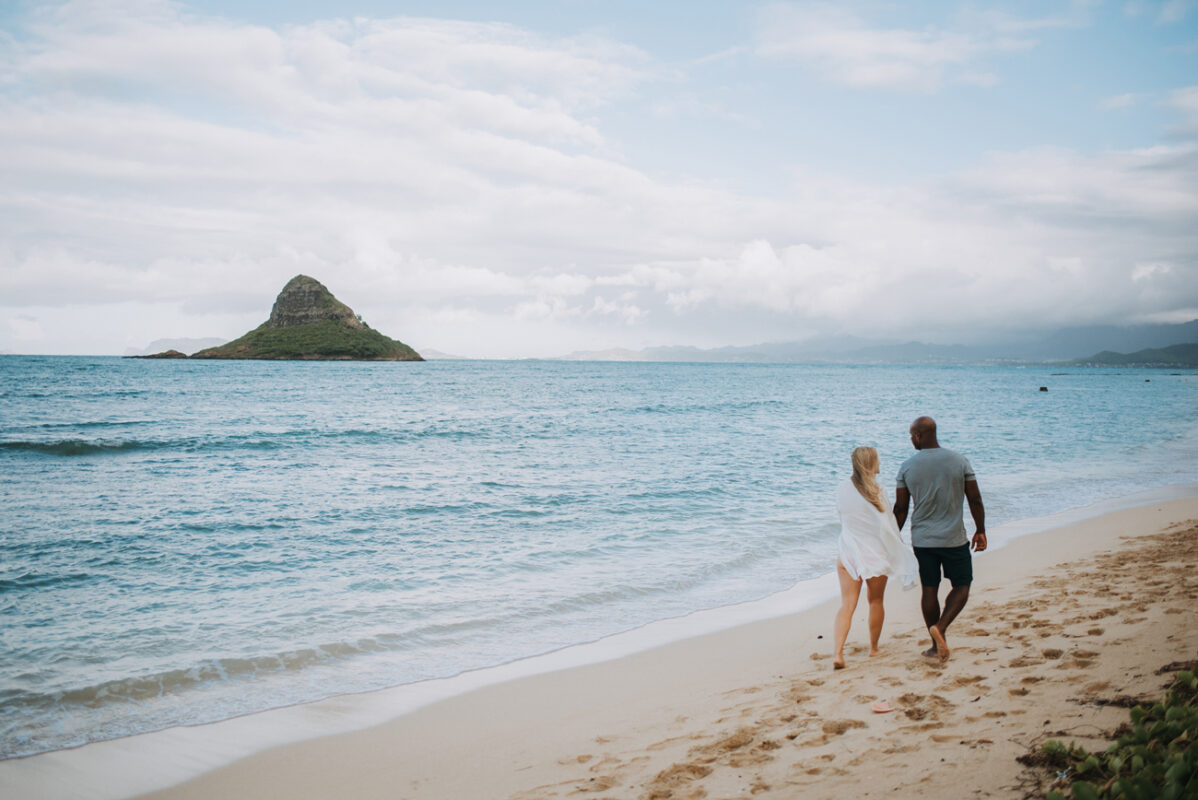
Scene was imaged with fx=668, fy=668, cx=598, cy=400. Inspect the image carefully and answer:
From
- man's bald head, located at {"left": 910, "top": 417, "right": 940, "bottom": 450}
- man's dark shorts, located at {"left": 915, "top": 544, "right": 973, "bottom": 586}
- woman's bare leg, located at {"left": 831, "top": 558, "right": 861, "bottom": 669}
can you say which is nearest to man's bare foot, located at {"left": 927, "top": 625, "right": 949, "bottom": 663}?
man's dark shorts, located at {"left": 915, "top": 544, "right": 973, "bottom": 586}

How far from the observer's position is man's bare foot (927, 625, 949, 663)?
19.8 ft

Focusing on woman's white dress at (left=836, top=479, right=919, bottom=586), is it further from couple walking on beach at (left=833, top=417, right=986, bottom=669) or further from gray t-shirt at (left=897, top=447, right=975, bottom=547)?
gray t-shirt at (left=897, top=447, right=975, bottom=547)

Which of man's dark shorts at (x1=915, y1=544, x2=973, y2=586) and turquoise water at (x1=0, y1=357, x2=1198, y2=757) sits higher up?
man's dark shorts at (x1=915, y1=544, x2=973, y2=586)

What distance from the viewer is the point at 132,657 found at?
24.5 ft

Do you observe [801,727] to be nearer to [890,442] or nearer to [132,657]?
[132,657]

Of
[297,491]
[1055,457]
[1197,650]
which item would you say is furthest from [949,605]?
[1055,457]

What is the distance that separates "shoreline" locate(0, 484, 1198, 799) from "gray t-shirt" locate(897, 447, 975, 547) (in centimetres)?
186

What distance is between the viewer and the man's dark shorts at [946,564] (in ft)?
20.4

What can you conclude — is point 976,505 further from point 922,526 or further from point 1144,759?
point 1144,759

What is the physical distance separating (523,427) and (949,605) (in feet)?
95.2

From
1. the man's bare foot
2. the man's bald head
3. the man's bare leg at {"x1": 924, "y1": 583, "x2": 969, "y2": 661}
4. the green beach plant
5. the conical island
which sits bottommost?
the man's bare foot

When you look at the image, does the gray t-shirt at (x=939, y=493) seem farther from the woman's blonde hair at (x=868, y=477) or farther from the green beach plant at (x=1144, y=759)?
the green beach plant at (x=1144, y=759)

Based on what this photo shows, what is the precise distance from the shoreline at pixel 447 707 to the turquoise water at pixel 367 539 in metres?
Result: 0.36

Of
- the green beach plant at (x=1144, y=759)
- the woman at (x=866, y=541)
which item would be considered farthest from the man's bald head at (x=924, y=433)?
the green beach plant at (x=1144, y=759)
